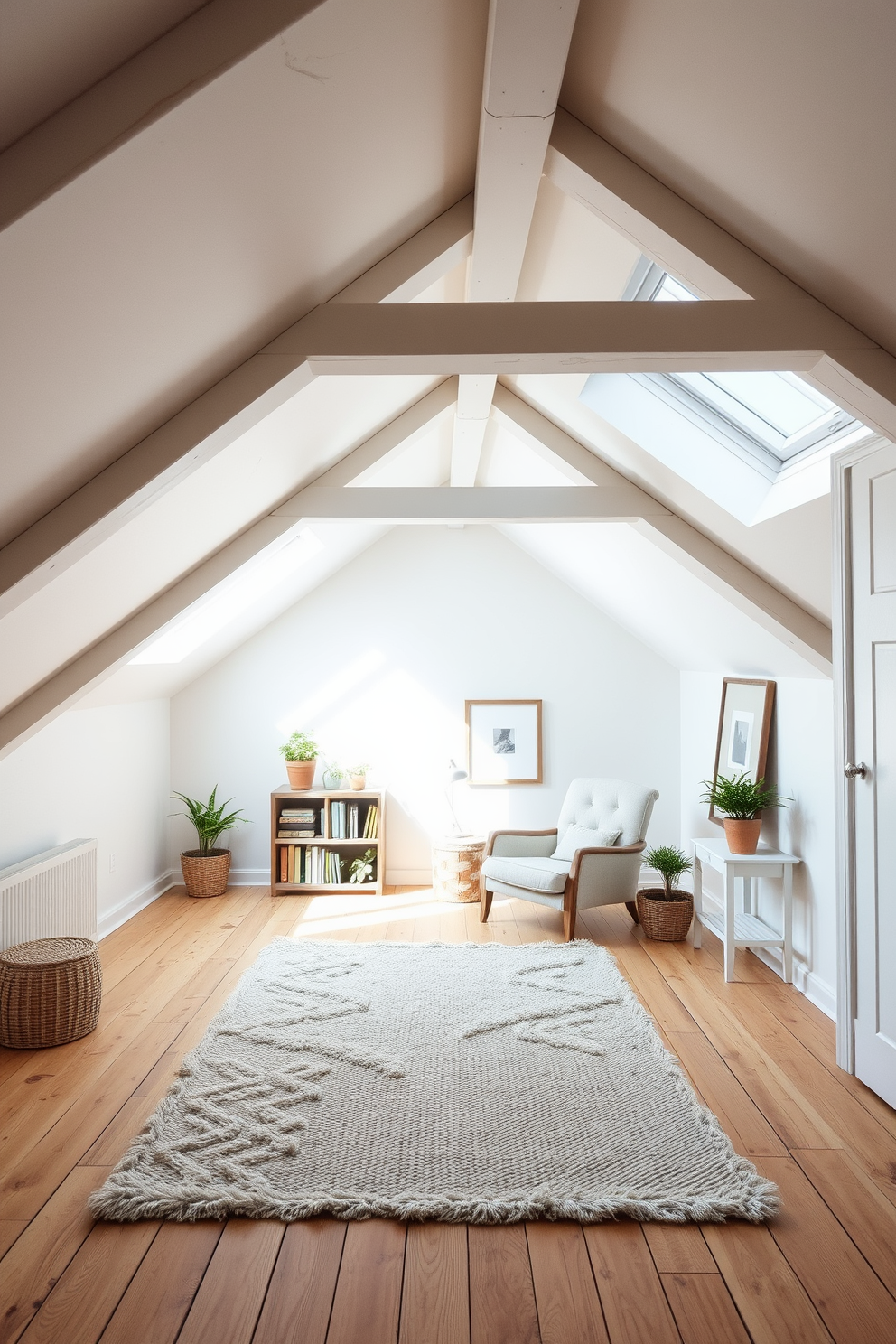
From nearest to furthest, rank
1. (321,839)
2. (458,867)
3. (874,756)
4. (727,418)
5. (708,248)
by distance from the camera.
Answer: (708,248)
(874,756)
(727,418)
(458,867)
(321,839)

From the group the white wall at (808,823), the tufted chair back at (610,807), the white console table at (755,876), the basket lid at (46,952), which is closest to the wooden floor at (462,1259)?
the basket lid at (46,952)

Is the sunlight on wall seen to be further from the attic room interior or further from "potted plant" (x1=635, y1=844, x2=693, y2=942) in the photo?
"potted plant" (x1=635, y1=844, x2=693, y2=942)

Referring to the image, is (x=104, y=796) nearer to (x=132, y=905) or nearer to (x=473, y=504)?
(x=132, y=905)

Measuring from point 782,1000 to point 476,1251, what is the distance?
7.20 feet

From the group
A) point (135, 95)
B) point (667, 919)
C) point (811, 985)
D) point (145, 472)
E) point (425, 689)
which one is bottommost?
point (811, 985)

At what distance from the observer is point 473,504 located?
406 cm

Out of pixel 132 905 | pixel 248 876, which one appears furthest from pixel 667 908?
pixel 132 905

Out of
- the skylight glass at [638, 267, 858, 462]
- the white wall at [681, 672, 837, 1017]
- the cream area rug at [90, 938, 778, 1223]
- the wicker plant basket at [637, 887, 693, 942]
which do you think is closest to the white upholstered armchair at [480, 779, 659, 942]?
the wicker plant basket at [637, 887, 693, 942]

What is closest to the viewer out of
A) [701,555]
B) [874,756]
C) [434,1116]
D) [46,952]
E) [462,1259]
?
[462,1259]

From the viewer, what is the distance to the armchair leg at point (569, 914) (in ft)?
15.5

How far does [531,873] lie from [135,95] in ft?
13.4

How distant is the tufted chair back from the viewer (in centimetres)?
510

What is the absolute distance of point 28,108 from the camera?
4.61 feet

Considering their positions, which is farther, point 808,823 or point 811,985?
point 808,823
